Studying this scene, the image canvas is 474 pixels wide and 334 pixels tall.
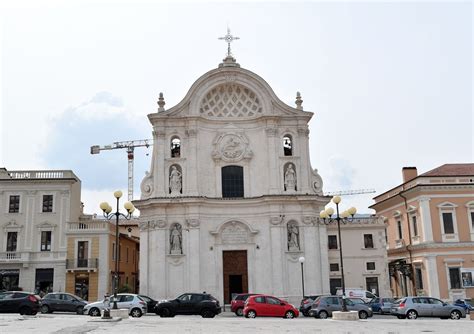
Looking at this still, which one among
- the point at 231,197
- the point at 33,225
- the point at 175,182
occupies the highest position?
the point at 175,182

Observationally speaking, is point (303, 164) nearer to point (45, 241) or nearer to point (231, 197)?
point (231, 197)

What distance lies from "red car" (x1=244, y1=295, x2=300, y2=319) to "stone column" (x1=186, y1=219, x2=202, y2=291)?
9147mm

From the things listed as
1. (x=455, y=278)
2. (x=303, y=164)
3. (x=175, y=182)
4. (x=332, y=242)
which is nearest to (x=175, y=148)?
(x=175, y=182)

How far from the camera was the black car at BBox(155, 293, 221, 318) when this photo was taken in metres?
27.9

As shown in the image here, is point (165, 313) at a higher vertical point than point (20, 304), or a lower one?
lower

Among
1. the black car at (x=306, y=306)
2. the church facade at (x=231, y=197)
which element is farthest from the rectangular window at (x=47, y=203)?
the black car at (x=306, y=306)

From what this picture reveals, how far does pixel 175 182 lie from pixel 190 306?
12303 mm

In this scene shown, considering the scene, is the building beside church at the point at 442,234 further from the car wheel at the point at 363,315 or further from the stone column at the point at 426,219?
the car wheel at the point at 363,315

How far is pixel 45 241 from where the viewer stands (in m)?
43.0

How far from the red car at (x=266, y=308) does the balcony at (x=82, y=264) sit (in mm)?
18570

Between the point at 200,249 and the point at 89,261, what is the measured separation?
34.7ft

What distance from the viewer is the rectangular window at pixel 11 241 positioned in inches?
1678

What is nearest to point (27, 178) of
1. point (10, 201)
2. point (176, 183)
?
point (10, 201)

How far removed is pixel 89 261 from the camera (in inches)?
1662
